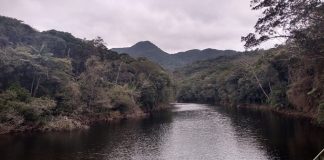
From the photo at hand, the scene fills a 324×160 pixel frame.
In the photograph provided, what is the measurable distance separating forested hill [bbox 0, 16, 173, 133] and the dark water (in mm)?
5335

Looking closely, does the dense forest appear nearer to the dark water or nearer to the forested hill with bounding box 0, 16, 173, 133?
the dark water

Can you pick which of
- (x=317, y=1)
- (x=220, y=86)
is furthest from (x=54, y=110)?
(x=220, y=86)

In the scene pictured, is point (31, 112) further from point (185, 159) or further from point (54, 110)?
point (185, 159)

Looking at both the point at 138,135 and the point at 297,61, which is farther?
the point at 138,135

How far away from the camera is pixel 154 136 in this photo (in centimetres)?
5572

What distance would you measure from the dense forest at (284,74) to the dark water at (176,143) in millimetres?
6845

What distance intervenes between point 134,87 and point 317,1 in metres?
76.9

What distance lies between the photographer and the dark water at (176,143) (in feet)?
131

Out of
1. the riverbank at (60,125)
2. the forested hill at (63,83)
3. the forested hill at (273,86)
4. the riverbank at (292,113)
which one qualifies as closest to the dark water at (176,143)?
the riverbank at (292,113)

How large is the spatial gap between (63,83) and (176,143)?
33.5 m

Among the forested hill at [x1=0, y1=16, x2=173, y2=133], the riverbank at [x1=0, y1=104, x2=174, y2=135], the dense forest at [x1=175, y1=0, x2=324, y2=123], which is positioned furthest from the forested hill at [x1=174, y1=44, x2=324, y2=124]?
the riverbank at [x1=0, y1=104, x2=174, y2=135]

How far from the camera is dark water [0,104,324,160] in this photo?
40.1m

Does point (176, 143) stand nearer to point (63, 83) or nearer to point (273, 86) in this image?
point (63, 83)

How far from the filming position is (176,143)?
4853cm
